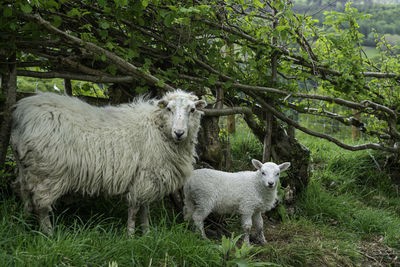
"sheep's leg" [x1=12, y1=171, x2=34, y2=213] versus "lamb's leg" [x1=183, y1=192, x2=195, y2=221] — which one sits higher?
"sheep's leg" [x1=12, y1=171, x2=34, y2=213]

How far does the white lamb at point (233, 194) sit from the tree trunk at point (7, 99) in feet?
6.72

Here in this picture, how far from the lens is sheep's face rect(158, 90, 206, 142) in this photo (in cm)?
384

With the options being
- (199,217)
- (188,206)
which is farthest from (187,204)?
(199,217)

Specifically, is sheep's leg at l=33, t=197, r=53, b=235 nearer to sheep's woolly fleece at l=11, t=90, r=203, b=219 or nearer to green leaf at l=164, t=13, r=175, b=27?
sheep's woolly fleece at l=11, t=90, r=203, b=219

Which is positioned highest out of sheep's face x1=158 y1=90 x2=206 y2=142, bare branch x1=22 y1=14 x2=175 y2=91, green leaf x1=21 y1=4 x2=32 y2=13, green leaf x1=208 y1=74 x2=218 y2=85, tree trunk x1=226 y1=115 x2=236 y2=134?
green leaf x1=21 y1=4 x2=32 y2=13

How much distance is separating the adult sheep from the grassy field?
11.1 inches

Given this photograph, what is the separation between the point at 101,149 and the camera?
3.85 meters

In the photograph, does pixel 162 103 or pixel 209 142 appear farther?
pixel 209 142

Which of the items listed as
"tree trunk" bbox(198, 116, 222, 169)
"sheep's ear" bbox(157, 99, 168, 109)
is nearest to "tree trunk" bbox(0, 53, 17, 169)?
"sheep's ear" bbox(157, 99, 168, 109)

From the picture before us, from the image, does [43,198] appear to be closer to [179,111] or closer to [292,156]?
[179,111]

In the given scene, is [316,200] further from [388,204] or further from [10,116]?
[10,116]

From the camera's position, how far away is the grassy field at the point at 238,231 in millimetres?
3102

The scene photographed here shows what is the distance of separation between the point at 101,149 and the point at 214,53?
2.07m

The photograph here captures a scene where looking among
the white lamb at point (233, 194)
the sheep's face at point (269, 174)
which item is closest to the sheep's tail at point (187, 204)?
the white lamb at point (233, 194)
